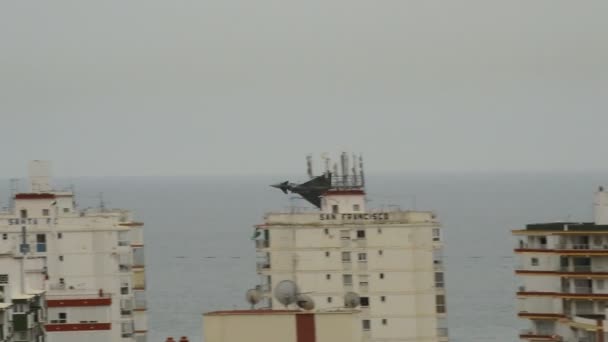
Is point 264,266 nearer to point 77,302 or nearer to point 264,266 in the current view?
Result: point 264,266

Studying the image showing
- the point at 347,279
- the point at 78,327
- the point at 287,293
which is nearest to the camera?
the point at 287,293

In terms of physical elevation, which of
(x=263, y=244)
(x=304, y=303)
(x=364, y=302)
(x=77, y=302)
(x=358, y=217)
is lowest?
(x=304, y=303)

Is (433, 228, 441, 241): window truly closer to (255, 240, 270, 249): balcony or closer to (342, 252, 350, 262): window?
(342, 252, 350, 262): window

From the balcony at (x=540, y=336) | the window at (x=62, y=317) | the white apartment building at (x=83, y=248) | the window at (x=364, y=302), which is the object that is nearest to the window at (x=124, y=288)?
the white apartment building at (x=83, y=248)

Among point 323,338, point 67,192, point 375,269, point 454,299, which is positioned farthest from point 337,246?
point 454,299

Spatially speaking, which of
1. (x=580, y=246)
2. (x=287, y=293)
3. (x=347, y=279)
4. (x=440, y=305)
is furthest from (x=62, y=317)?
(x=287, y=293)

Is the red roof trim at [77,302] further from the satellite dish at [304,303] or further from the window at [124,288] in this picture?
the satellite dish at [304,303]
